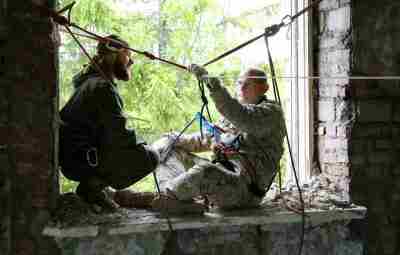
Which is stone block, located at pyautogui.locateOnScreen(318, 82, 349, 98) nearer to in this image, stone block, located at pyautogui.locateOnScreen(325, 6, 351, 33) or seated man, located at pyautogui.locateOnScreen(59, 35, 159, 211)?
stone block, located at pyautogui.locateOnScreen(325, 6, 351, 33)

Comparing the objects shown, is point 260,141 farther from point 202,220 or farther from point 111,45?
point 111,45

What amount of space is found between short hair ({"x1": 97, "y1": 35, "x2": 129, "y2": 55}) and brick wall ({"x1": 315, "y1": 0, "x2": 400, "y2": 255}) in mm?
1326

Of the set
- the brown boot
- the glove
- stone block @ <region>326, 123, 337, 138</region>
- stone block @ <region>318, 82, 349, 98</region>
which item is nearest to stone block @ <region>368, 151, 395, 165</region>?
stone block @ <region>326, 123, 337, 138</region>

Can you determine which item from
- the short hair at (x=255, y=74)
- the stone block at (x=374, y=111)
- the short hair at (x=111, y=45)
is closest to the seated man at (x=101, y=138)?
the short hair at (x=111, y=45)

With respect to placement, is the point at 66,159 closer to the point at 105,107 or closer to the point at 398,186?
the point at 105,107

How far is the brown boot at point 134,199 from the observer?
3412 mm

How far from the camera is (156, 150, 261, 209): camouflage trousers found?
3.21m

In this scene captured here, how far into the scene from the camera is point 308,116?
3.88 meters

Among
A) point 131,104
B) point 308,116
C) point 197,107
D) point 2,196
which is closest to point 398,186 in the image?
point 308,116

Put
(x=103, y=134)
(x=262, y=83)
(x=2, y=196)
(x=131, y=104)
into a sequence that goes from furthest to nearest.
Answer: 1. (x=131, y=104)
2. (x=262, y=83)
3. (x=103, y=134)
4. (x=2, y=196)

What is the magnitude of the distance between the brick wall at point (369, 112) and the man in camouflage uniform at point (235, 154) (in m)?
0.51

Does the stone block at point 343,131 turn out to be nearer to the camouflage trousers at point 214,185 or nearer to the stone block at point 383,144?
the stone block at point 383,144

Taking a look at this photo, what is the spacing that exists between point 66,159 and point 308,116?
1.55 m

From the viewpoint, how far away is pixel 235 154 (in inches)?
133
